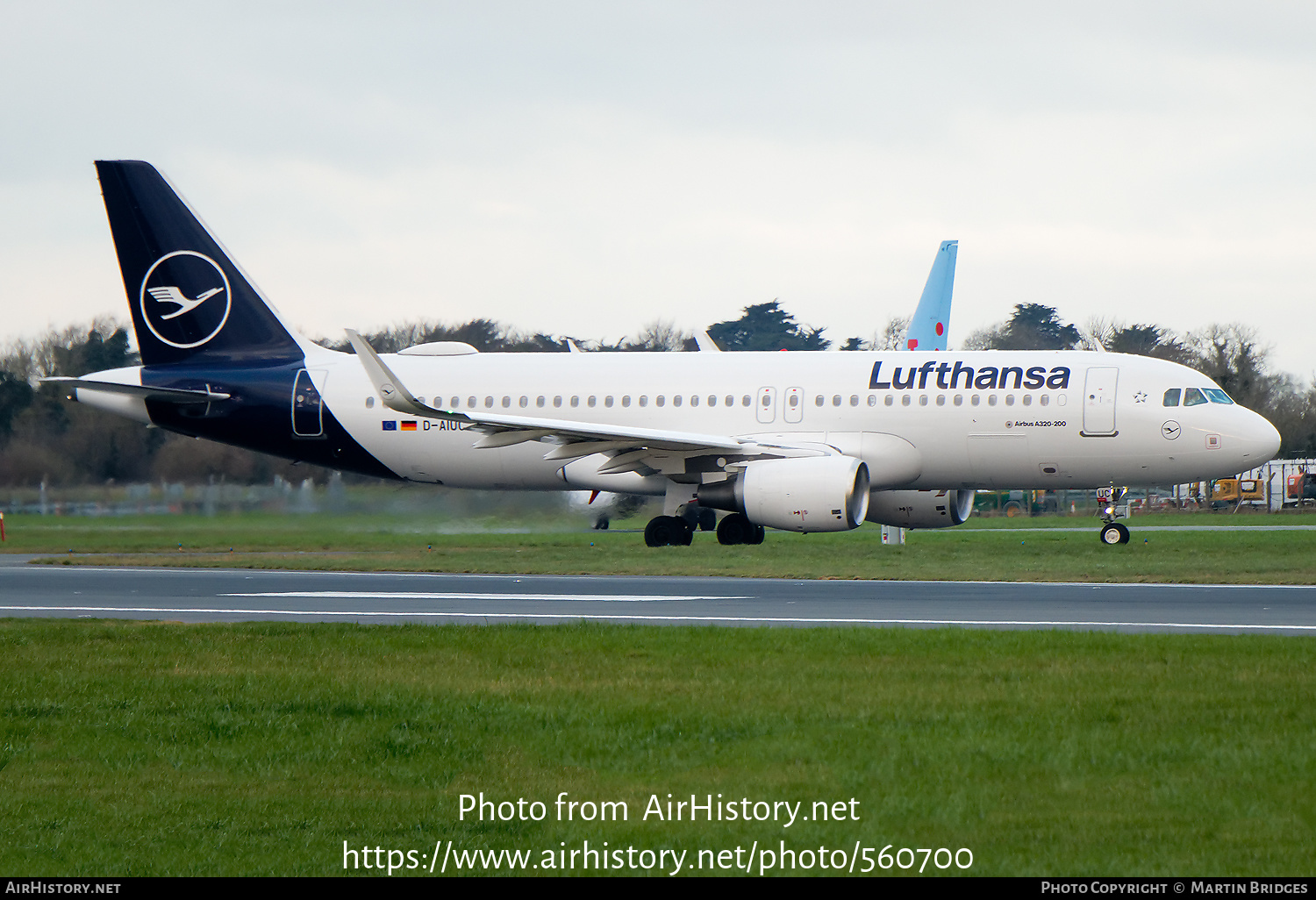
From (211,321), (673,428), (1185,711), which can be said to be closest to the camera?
(1185,711)

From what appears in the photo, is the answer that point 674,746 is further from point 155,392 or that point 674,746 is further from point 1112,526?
point 155,392

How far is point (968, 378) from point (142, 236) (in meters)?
16.0

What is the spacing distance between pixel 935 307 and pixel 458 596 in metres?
24.9

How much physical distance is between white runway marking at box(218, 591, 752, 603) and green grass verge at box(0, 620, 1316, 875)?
5.57 meters

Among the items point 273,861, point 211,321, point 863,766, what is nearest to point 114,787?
point 273,861

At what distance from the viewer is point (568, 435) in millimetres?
24266

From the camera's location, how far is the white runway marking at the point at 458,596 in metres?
17.8

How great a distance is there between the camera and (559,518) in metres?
Answer: 28.1

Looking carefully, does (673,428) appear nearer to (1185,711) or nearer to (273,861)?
(1185,711)

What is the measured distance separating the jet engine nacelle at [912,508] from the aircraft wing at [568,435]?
2.82 m

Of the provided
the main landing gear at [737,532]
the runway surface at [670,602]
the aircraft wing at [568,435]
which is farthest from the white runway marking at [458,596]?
the main landing gear at [737,532]

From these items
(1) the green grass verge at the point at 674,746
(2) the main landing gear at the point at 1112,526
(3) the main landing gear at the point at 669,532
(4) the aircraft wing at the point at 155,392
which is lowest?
(1) the green grass verge at the point at 674,746

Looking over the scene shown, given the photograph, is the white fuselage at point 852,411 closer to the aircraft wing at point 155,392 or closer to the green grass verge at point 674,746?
the aircraft wing at point 155,392

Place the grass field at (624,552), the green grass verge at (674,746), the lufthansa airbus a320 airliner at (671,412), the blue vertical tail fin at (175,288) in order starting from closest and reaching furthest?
1. the green grass verge at (674,746)
2. the grass field at (624,552)
3. the lufthansa airbus a320 airliner at (671,412)
4. the blue vertical tail fin at (175,288)
